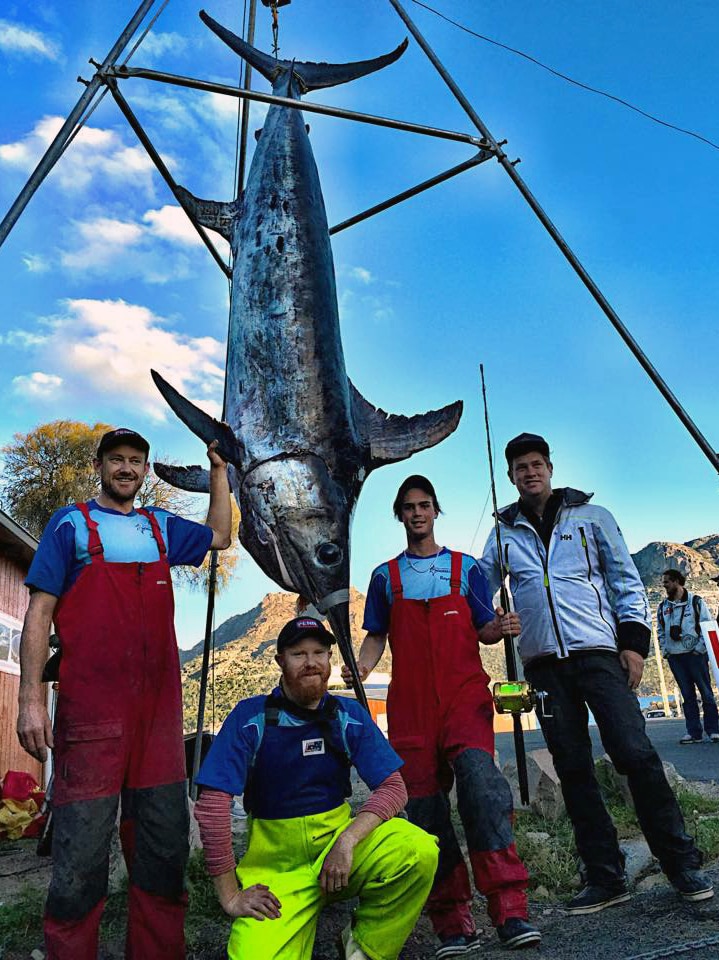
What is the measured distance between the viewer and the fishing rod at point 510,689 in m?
2.87

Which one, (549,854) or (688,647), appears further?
(688,647)

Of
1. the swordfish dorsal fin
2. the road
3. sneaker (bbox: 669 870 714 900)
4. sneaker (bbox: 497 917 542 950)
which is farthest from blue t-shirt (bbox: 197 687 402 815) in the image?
the road

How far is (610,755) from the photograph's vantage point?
9.59 ft

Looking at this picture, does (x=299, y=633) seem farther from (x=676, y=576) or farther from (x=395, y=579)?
(x=676, y=576)

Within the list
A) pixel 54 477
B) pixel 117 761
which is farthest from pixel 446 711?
pixel 54 477

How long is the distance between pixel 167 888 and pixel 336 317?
257 centimetres

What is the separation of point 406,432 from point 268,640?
153ft

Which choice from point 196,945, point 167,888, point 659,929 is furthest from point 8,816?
point 659,929

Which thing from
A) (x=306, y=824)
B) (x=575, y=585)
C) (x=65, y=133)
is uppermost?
(x=65, y=133)

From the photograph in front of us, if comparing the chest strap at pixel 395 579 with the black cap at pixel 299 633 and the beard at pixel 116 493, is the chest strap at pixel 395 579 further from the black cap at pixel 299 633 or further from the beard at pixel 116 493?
the beard at pixel 116 493

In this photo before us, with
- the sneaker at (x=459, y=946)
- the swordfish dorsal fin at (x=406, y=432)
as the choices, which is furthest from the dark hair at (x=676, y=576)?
the sneaker at (x=459, y=946)

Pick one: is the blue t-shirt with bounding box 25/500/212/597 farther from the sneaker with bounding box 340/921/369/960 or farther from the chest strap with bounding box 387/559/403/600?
the sneaker with bounding box 340/921/369/960

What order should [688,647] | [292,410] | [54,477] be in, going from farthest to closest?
[54,477], [688,647], [292,410]

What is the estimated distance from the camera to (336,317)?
12.5 ft
